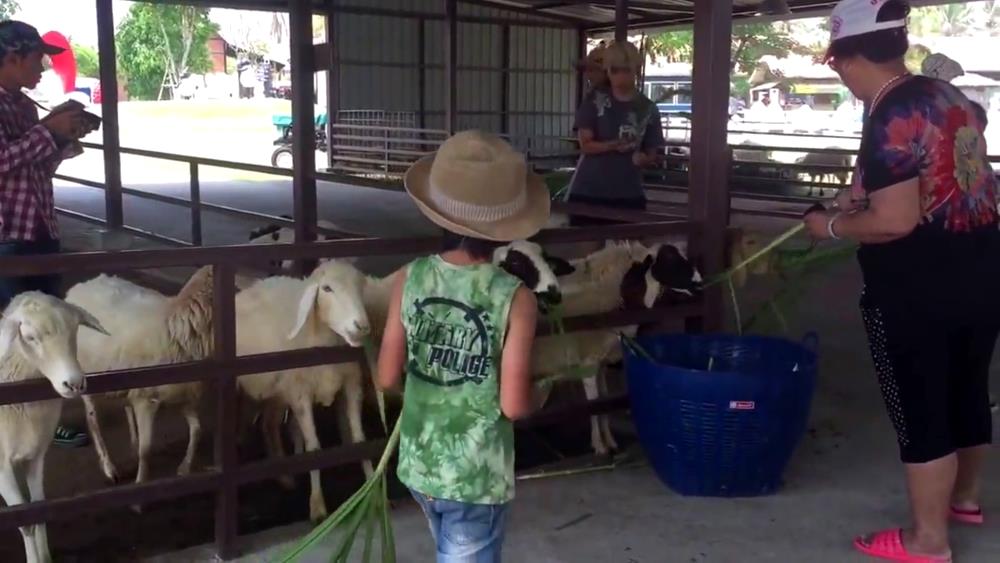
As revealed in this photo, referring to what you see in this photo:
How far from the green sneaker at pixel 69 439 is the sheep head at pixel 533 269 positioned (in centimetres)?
226

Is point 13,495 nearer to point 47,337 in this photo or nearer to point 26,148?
point 47,337

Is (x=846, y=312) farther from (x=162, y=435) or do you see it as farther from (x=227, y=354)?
(x=227, y=354)

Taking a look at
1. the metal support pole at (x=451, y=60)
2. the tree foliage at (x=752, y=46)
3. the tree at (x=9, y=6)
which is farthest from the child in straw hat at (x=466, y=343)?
the tree foliage at (x=752, y=46)

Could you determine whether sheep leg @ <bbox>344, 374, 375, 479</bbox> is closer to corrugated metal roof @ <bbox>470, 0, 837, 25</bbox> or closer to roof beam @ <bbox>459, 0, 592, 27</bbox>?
corrugated metal roof @ <bbox>470, 0, 837, 25</bbox>

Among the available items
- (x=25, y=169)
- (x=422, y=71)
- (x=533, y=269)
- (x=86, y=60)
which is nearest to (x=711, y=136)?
(x=533, y=269)

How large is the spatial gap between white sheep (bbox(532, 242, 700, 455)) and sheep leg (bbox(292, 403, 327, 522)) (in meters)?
0.98

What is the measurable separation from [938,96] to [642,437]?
1723mm

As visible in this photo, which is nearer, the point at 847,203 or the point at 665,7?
the point at 847,203

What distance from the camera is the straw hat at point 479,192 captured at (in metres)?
2.10

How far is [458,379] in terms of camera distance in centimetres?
220

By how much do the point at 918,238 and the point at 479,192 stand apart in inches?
64.7

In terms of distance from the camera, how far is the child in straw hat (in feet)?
6.97

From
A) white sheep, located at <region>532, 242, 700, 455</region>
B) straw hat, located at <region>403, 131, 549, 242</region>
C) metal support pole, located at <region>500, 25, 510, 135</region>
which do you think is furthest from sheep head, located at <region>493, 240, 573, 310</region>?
metal support pole, located at <region>500, 25, 510, 135</region>

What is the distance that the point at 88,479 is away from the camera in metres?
4.35
